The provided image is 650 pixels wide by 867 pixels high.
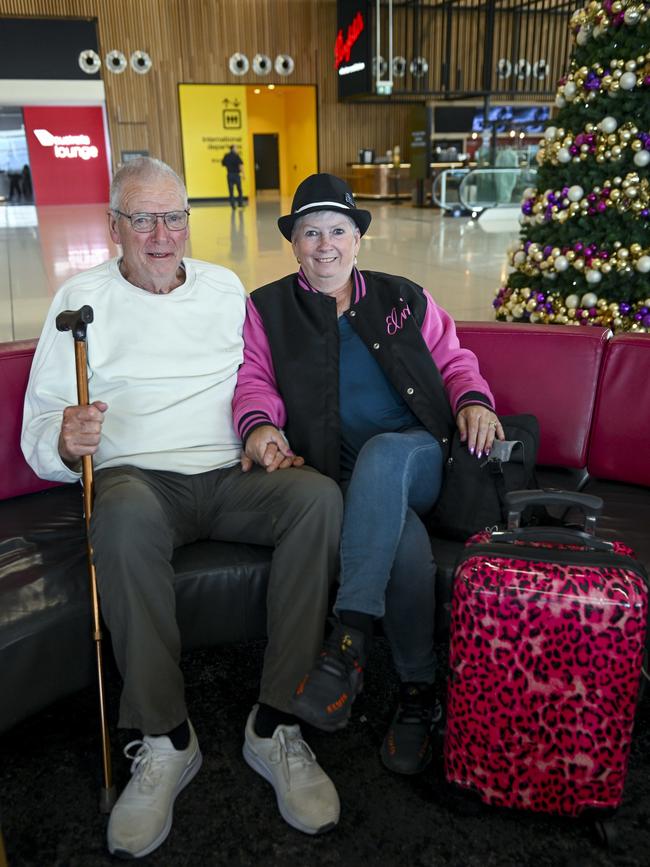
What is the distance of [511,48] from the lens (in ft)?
66.9

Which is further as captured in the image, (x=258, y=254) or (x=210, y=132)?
(x=210, y=132)

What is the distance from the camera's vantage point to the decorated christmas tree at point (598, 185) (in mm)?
3598

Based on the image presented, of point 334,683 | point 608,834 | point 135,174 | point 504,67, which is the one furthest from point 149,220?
point 504,67

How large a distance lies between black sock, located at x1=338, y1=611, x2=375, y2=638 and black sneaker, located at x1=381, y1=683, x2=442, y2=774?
0.24m

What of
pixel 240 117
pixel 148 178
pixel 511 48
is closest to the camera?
pixel 148 178

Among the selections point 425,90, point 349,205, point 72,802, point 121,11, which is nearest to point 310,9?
point 425,90

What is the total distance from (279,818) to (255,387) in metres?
1.11

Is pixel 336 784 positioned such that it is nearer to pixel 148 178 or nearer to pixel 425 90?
pixel 148 178

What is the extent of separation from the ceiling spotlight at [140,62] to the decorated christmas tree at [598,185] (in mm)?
16902

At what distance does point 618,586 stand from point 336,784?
821mm

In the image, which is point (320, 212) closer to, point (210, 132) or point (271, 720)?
point (271, 720)

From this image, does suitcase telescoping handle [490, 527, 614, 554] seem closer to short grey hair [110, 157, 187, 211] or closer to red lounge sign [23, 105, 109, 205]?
short grey hair [110, 157, 187, 211]

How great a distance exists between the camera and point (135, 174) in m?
2.00

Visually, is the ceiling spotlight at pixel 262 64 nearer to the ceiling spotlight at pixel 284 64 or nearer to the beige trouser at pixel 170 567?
the ceiling spotlight at pixel 284 64
